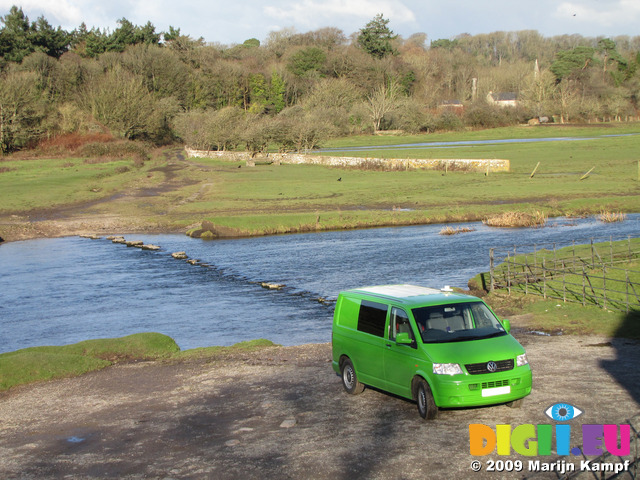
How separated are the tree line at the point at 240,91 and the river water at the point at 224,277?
61810 millimetres

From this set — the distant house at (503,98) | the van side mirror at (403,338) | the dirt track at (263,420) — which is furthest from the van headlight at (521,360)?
the distant house at (503,98)

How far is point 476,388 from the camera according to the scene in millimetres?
12711

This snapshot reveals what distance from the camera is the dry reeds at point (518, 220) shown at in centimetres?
5606

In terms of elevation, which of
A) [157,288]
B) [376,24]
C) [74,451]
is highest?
[376,24]

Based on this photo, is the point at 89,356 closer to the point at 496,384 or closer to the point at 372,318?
the point at 372,318

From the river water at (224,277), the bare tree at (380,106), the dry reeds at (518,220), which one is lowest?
the river water at (224,277)

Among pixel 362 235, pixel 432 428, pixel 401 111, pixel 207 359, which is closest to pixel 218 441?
pixel 432 428

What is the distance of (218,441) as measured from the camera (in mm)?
13289

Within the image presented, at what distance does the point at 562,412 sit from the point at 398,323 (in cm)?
357

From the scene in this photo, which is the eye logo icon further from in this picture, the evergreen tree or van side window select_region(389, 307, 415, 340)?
the evergreen tree

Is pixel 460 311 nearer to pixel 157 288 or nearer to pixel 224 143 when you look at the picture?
pixel 157 288

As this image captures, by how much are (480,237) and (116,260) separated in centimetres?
2670

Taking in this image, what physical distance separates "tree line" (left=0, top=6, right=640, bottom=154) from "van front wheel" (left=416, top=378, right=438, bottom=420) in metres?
101

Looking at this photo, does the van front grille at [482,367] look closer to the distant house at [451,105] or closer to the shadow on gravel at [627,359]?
the shadow on gravel at [627,359]
